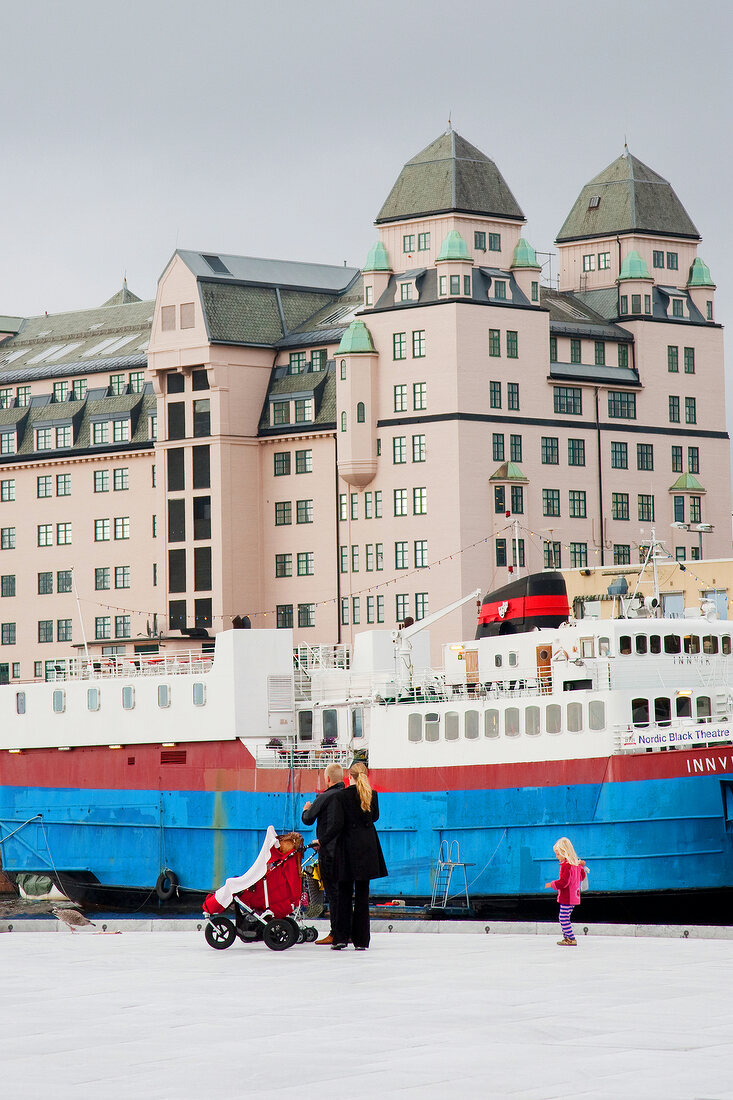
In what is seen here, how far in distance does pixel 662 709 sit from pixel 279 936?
2614cm

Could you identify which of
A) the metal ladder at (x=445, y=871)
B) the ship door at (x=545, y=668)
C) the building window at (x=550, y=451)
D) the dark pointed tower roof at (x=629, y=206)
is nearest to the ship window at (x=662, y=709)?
the ship door at (x=545, y=668)

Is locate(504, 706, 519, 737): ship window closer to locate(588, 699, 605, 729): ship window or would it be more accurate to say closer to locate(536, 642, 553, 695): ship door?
locate(536, 642, 553, 695): ship door

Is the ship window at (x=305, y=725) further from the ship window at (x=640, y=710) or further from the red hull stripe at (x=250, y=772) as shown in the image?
the ship window at (x=640, y=710)

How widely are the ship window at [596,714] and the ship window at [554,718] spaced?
859 mm

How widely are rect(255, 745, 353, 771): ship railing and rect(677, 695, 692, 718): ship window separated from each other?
971cm

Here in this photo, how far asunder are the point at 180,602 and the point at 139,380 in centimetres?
1710

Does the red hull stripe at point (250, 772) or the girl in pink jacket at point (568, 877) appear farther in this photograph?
the red hull stripe at point (250, 772)

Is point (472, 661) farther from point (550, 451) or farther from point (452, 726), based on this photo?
point (550, 451)

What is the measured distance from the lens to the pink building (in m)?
96.8

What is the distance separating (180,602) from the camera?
103 metres

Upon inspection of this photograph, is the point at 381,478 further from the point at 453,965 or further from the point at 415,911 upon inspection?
the point at 453,965

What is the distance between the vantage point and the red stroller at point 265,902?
20.6m

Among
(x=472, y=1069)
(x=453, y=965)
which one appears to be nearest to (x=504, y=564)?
(x=453, y=965)

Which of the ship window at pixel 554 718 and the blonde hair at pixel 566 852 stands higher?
the ship window at pixel 554 718
